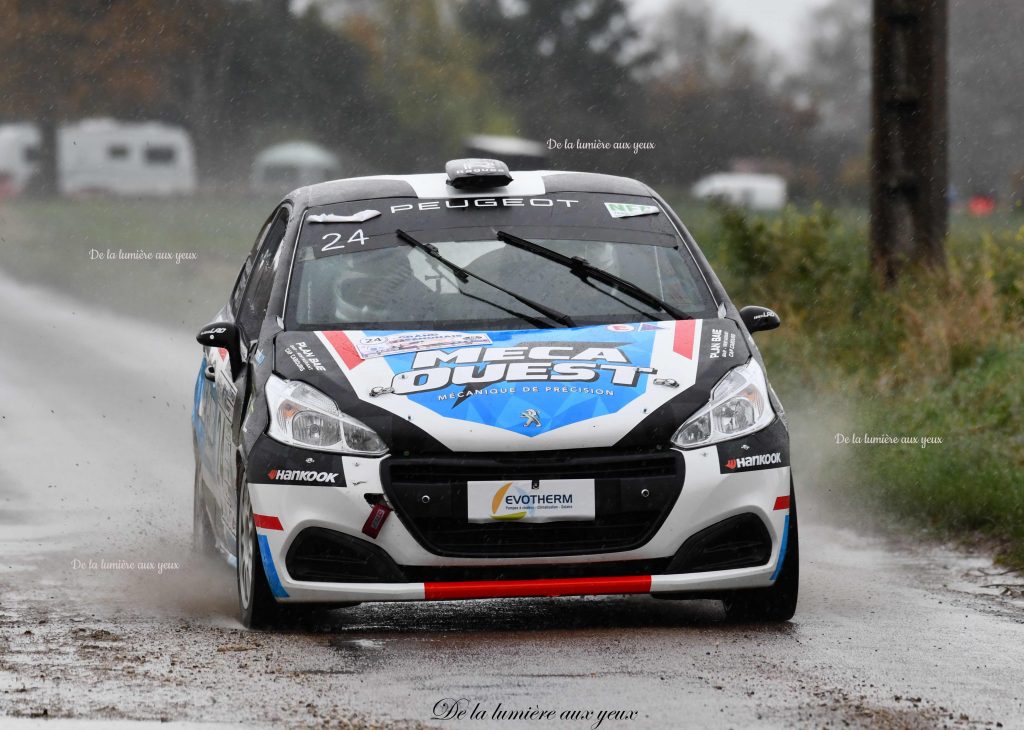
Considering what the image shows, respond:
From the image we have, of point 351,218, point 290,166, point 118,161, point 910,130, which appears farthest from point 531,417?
point 118,161

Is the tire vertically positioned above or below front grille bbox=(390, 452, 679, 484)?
below

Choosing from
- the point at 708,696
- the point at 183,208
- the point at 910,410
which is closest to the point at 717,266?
the point at 910,410

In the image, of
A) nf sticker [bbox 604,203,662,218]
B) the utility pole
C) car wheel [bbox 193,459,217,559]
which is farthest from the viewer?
the utility pole

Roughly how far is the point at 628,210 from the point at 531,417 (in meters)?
1.80

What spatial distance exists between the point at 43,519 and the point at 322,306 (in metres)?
3.66

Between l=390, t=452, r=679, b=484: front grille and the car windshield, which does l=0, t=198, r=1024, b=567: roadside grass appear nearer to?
the car windshield

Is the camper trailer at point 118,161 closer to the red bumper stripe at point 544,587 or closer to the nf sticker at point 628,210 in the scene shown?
the nf sticker at point 628,210

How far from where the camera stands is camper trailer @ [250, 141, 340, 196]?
31.0 metres

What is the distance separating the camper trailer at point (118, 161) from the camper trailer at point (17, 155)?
0.56 m

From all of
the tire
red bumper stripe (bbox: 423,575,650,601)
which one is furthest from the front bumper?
the tire

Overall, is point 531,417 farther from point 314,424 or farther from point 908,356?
point 908,356

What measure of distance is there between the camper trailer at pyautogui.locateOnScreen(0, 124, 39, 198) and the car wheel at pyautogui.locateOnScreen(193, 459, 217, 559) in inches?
870

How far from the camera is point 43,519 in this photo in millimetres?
11078

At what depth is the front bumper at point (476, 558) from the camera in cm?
709
